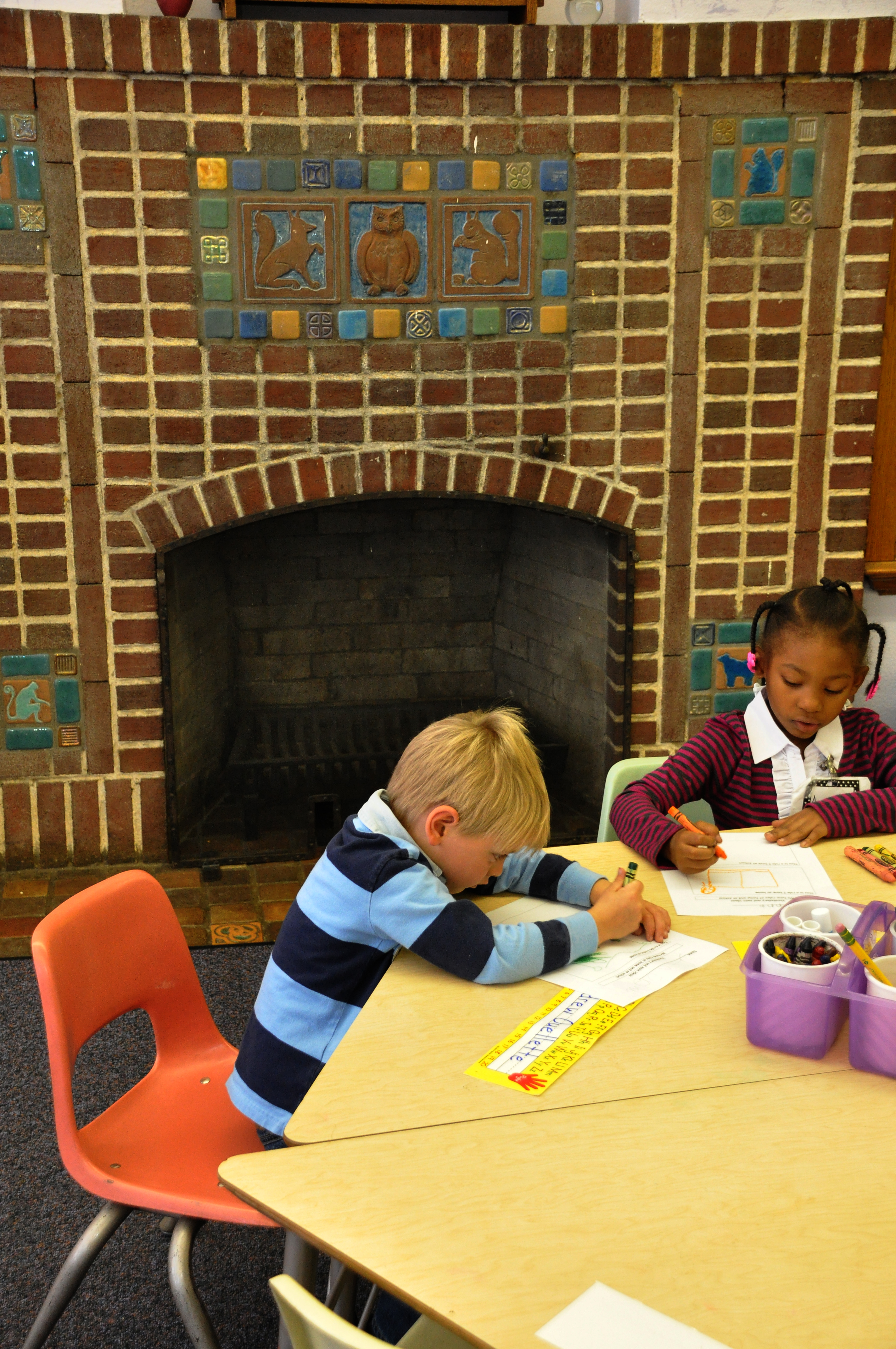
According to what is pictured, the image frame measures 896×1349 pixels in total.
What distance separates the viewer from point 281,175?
111 inches

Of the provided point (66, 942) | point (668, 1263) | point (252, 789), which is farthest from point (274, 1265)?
point (252, 789)

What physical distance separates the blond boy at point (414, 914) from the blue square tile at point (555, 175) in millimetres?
1893

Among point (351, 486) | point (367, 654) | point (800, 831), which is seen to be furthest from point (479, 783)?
point (367, 654)

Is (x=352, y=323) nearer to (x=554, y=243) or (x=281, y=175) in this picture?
(x=281, y=175)

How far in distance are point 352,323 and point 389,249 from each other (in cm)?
20

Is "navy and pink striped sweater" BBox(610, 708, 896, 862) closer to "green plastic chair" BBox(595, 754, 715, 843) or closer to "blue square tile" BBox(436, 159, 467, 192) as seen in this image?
"green plastic chair" BBox(595, 754, 715, 843)

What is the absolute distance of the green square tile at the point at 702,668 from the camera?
3244 mm

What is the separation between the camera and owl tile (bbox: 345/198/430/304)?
2.86 metres

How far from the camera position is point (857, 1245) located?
3.18ft

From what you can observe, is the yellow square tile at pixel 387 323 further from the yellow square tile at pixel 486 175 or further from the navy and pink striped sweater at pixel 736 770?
the navy and pink striped sweater at pixel 736 770

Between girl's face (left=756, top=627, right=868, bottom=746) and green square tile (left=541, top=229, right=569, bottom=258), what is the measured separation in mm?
1380

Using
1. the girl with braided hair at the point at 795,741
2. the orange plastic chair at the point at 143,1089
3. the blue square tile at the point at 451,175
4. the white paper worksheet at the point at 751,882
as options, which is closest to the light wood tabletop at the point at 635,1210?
the orange plastic chair at the point at 143,1089

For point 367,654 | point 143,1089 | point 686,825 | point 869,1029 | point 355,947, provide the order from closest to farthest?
1. point 869,1029
2. point 355,947
3. point 143,1089
4. point 686,825
5. point 367,654

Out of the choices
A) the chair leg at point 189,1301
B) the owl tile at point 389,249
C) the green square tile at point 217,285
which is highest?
the owl tile at point 389,249
